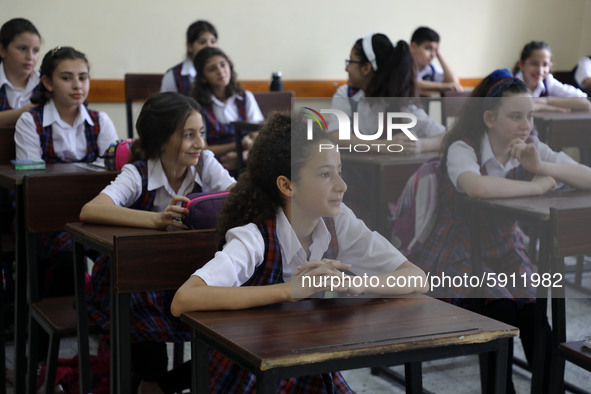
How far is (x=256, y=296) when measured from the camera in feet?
4.25

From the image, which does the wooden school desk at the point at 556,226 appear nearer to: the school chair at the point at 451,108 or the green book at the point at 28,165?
the school chair at the point at 451,108

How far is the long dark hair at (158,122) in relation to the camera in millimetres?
2264

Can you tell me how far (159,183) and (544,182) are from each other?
1.07 metres

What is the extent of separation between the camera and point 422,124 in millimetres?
1328

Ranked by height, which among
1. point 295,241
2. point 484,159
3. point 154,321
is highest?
point 484,159

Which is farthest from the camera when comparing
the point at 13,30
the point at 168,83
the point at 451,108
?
the point at 168,83

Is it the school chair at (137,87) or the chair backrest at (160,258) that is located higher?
the school chair at (137,87)

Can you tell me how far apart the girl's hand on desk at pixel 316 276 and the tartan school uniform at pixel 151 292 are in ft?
2.47

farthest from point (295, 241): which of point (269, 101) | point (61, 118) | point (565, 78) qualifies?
point (565, 78)

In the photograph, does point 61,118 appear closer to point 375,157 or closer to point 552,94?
point 552,94

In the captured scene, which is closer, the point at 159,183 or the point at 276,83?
the point at 159,183

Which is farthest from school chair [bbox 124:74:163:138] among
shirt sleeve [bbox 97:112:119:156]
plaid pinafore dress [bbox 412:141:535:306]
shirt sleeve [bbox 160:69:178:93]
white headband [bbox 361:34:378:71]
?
plaid pinafore dress [bbox 412:141:535:306]

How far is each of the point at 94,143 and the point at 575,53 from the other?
494 centimetres

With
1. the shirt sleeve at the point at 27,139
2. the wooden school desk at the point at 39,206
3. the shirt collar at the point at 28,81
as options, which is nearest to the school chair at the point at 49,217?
the wooden school desk at the point at 39,206
